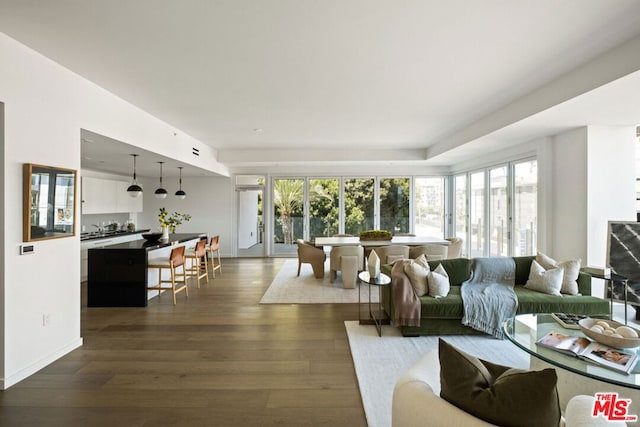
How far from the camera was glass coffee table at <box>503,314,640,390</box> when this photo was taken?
5.56 ft

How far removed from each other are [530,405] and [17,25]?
388 cm

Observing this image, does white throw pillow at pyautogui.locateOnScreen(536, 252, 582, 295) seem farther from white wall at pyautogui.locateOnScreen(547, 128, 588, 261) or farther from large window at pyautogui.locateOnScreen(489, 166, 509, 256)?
large window at pyautogui.locateOnScreen(489, 166, 509, 256)

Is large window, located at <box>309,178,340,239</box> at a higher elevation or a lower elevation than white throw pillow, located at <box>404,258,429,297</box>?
higher

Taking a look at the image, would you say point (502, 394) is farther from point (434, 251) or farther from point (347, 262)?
point (434, 251)

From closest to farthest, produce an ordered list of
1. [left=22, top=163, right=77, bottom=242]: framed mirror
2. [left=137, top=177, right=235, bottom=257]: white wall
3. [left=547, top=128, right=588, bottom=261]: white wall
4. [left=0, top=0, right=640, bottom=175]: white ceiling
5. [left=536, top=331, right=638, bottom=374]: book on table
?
[left=536, top=331, right=638, bottom=374]: book on table, [left=0, top=0, right=640, bottom=175]: white ceiling, [left=22, top=163, right=77, bottom=242]: framed mirror, [left=547, top=128, right=588, bottom=261]: white wall, [left=137, top=177, right=235, bottom=257]: white wall

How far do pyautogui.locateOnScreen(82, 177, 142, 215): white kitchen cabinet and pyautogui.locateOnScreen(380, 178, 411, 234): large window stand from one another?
21.9 ft

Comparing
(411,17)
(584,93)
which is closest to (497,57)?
(584,93)

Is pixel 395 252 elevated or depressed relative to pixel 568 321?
elevated

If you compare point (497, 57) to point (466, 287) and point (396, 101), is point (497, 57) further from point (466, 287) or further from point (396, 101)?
point (466, 287)

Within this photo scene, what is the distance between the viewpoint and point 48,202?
9.62 feet

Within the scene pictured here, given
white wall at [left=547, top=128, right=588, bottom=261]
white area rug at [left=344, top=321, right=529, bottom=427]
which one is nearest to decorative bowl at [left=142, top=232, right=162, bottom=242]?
white area rug at [left=344, top=321, right=529, bottom=427]

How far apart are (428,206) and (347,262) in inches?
184

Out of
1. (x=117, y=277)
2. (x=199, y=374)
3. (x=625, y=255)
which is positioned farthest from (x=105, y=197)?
(x=625, y=255)

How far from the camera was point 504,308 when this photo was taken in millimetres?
3428
